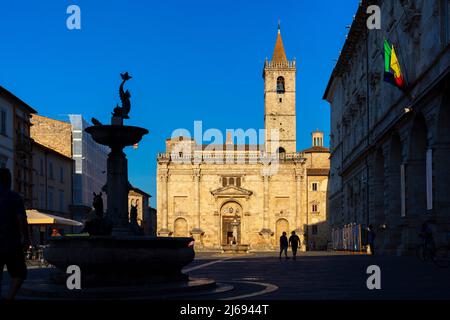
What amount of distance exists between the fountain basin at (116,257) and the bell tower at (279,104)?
77.8m

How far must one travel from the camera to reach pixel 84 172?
66375 millimetres

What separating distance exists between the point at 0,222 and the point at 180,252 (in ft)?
16.1

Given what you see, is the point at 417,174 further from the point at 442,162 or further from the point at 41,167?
the point at 41,167

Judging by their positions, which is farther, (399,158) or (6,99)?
(6,99)

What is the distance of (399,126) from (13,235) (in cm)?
2364

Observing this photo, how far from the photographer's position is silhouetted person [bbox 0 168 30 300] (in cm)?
776

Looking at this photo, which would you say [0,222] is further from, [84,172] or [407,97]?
[84,172]

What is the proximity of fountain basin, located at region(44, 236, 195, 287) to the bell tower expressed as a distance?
77766 millimetres

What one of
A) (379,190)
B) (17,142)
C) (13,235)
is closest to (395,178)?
(379,190)

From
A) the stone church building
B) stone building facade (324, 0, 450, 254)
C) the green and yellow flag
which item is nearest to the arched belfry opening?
the stone church building

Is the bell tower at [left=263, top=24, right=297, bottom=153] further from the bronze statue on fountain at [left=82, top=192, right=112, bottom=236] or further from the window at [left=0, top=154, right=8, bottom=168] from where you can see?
the bronze statue on fountain at [left=82, top=192, right=112, bottom=236]

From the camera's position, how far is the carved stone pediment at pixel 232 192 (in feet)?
263
